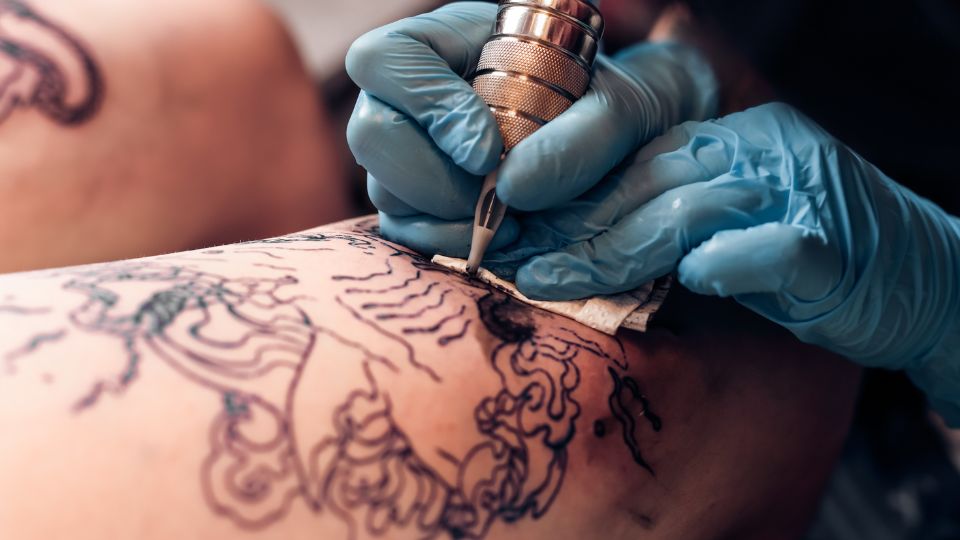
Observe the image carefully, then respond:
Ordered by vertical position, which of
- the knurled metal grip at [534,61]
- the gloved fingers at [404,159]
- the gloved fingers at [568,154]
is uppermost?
the knurled metal grip at [534,61]

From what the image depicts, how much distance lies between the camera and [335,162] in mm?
1582

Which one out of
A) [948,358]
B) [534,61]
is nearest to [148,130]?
[534,61]

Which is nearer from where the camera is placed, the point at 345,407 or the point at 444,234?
the point at 345,407

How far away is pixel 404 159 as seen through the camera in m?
0.87

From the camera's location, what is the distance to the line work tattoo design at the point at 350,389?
0.59 meters

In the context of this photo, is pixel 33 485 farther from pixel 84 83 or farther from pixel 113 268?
pixel 84 83

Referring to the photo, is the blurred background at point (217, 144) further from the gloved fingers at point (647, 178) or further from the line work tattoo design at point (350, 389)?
the line work tattoo design at point (350, 389)

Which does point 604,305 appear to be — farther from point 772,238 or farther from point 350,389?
point 350,389

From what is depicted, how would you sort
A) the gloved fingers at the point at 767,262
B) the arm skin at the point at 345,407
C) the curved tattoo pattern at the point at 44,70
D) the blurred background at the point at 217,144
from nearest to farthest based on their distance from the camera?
the arm skin at the point at 345,407, the gloved fingers at the point at 767,262, the blurred background at the point at 217,144, the curved tattoo pattern at the point at 44,70

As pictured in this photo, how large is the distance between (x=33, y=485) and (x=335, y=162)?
112 centimetres

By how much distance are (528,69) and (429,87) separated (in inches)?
5.6

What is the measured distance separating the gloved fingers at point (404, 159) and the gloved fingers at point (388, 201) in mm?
41

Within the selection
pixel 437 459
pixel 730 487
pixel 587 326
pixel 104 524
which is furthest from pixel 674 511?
pixel 104 524

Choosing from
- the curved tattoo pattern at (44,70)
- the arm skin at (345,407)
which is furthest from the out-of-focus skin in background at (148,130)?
the arm skin at (345,407)
